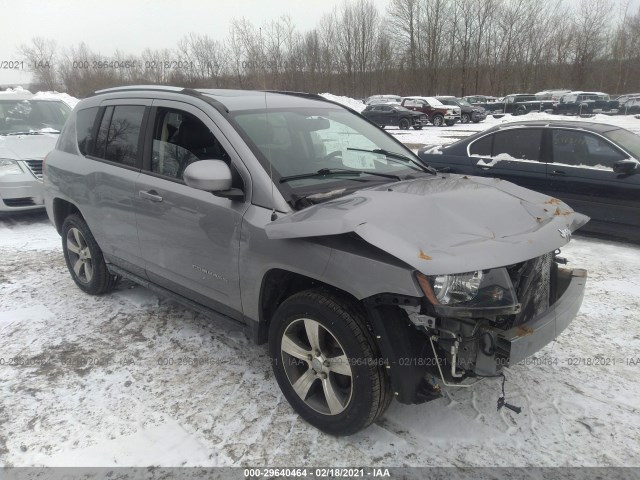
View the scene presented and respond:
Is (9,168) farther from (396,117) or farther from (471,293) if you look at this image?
(396,117)

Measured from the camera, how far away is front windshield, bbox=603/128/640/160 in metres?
6.04

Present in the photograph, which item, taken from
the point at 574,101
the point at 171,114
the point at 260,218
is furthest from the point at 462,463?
the point at 574,101

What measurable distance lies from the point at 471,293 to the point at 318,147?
1618mm

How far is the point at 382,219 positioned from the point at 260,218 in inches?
31.3

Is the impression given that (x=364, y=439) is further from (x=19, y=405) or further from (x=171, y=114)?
(x=171, y=114)

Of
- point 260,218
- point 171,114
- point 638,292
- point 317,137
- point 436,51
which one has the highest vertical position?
point 436,51

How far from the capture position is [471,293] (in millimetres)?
2195

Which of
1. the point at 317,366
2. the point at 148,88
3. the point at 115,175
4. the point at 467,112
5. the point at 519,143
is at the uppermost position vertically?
the point at 148,88

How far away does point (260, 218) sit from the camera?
275 cm

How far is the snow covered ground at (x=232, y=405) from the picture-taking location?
2.53m

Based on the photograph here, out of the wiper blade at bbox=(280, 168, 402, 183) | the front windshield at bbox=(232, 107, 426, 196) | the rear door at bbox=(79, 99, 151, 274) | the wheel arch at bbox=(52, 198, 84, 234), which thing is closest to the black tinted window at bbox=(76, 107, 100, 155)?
the rear door at bbox=(79, 99, 151, 274)

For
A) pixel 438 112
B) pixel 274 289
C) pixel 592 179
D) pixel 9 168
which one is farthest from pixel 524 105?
pixel 274 289

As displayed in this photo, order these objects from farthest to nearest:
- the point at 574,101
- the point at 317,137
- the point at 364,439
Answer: the point at 574,101, the point at 317,137, the point at 364,439

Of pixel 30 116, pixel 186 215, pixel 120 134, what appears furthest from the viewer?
pixel 30 116
